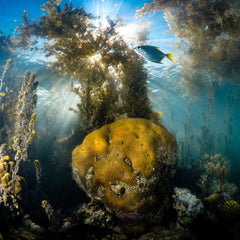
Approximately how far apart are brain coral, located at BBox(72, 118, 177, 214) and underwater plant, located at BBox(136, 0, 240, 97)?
636cm

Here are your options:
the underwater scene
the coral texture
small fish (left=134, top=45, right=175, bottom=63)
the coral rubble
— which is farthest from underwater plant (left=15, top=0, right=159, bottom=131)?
the coral texture

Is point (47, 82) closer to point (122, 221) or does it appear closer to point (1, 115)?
point (1, 115)

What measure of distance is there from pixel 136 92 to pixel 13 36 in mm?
12340

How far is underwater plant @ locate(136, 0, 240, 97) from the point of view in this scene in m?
7.22

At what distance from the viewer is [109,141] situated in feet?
11.0

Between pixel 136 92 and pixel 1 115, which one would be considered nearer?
pixel 136 92

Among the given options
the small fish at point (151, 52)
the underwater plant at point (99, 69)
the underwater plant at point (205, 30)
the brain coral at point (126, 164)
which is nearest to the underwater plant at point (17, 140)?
the underwater plant at point (99, 69)

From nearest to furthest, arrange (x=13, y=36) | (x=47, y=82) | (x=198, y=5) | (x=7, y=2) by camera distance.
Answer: (x=198, y=5) → (x=7, y=2) → (x=13, y=36) → (x=47, y=82)

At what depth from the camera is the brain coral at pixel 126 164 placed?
8.63ft

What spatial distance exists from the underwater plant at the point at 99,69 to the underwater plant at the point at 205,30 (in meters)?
4.01

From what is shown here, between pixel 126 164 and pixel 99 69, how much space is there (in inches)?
142

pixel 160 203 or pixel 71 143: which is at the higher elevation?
pixel 71 143

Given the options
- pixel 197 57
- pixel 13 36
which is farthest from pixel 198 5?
pixel 13 36

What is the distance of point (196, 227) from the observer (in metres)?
2.87
